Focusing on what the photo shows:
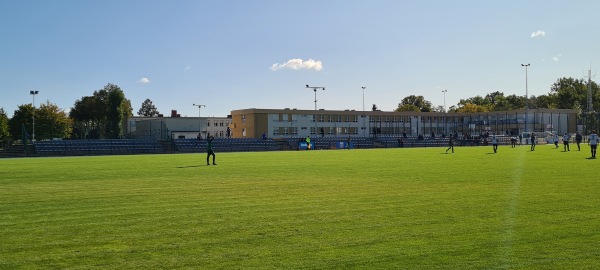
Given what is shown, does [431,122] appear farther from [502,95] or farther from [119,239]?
[119,239]

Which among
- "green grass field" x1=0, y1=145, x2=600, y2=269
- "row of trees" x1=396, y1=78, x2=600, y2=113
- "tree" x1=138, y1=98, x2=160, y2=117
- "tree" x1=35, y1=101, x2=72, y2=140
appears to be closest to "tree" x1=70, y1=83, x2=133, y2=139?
"tree" x1=35, y1=101, x2=72, y2=140

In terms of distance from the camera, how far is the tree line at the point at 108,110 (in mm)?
93688

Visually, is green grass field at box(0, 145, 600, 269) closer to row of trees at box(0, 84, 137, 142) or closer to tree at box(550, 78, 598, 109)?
row of trees at box(0, 84, 137, 142)

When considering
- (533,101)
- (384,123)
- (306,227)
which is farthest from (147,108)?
(306,227)

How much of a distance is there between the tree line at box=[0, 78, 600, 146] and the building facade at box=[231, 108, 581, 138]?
5714 mm

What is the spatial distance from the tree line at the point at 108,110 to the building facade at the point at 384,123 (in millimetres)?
5714

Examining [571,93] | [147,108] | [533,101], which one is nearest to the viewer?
[571,93]

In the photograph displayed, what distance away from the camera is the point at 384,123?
340ft

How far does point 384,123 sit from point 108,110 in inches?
2057

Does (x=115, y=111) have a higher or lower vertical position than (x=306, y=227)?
higher

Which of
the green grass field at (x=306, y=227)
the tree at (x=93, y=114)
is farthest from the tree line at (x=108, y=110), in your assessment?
the green grass field at (x=306, y=227)

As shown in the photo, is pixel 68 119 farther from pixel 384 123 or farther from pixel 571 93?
pixel 571 93

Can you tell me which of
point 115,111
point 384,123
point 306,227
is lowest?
point 306,227

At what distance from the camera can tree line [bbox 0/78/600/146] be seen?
93.7 m
